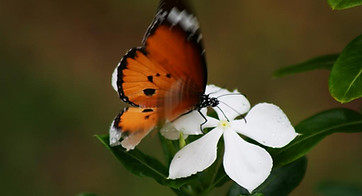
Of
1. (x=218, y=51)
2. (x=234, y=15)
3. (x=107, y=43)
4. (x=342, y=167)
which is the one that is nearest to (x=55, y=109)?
(x=107, y=43)

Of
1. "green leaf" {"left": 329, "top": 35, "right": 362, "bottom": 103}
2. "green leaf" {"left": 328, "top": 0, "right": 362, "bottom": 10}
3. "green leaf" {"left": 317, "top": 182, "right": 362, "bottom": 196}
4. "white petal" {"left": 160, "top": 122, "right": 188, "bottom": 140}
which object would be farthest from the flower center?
"green leaf" {"left": 317, "top": 182, "right": 362, "bottom": 196}

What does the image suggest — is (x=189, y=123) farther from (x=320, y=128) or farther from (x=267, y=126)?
(x=320, y=128)

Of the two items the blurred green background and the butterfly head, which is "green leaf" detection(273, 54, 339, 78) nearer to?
the butterfly head

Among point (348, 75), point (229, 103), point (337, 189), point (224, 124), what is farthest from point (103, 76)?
point (348, 75)

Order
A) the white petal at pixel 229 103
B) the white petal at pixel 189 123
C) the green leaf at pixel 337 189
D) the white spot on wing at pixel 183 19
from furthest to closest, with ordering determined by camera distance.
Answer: the green leaf at pixel 337 189 < the white petal at pixel 229 103 < the white petal at pixel 189 123 < the white spot on wing at pixel 183 19

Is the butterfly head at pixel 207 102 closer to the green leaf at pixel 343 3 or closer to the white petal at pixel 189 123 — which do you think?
the white petal at pixel 189 123

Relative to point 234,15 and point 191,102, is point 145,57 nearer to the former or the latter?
point 191,102

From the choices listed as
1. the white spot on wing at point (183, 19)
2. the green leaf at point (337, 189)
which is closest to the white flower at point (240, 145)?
the white spot on wing at point (183, 19)
